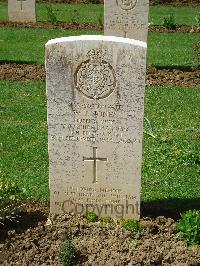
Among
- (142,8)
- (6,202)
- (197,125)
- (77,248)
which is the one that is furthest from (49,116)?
(142,8)

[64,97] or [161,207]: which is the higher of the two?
[64,97]

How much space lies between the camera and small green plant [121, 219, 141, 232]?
5.23 meters

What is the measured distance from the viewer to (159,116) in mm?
9078

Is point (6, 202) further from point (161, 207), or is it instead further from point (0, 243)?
point (161, 207)

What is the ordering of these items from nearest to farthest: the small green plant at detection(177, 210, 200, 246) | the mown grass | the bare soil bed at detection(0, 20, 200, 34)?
the small green plant at detection(177, 210, 200, 246) → the mown grass → the bare soil bed at detection(0, 20, 200, 34)

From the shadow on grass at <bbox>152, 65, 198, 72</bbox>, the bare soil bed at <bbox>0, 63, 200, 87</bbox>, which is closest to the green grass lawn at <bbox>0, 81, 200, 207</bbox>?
the bare soil bed at <bbox>0, 63, 200, 87</bbox>

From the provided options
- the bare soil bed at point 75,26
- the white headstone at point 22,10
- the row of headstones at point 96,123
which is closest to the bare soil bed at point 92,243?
the row of headstones at point 96,123

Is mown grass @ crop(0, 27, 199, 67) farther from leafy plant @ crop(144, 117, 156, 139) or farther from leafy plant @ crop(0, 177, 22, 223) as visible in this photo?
leafy plant @ crop(0, 177, 22, 223)

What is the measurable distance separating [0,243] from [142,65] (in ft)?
6.65

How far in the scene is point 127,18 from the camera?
11773 millimetres

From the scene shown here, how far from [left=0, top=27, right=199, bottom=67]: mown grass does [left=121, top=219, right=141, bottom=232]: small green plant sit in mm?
7426

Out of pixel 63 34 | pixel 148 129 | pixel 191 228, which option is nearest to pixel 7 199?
pixel 191 228

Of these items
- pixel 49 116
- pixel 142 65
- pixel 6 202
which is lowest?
pixel 6 202

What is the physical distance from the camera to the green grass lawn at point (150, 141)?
652cm
